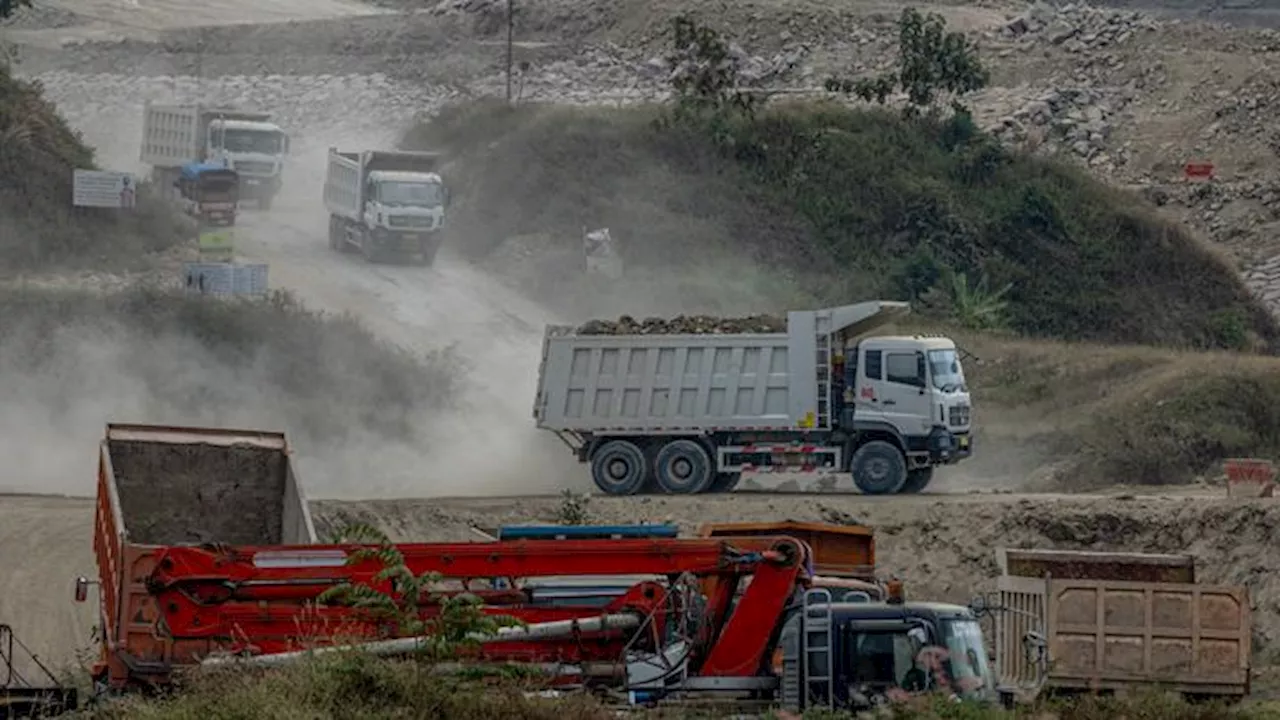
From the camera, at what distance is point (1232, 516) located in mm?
37188

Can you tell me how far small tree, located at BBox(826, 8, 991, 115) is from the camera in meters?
69.4

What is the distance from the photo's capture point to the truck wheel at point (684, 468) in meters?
41.6

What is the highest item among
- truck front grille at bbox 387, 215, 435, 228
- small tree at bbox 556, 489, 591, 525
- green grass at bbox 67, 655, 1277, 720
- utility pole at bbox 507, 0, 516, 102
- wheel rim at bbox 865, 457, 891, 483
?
utility pole at bbox 507, 0, 516, 102

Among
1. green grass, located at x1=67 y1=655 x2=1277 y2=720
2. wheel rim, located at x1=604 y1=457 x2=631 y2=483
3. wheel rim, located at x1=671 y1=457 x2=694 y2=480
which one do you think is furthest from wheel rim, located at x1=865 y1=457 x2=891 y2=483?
green grass, located at x1=67 y1=655 x2=1277 y2=720

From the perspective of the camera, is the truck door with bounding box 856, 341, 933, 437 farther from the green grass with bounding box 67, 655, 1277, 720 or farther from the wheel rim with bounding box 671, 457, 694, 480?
the green grass with bounding box 67, 655, 1277, 720

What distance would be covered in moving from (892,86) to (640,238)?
11467 mm

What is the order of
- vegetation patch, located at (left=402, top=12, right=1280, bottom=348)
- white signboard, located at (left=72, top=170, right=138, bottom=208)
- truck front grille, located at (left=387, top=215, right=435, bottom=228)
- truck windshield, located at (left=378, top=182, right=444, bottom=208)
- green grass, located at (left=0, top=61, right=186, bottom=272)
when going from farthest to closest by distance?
1. vegetation patch, located at (left=402, top=12, right=1280, bottom=348)
2. truck front grille, located at (left=387, top=215, right=435, bottom=228)
3. truck windshield, located at (left=378, top=182, right=444, bottom=208)
4. white signboard, located at (left=72, top=170, right=138, bottom=208)
5. green grass, located at (left=0, top=61, right=186, bottom=272)

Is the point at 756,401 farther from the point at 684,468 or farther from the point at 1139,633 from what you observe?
the point at 1139,633

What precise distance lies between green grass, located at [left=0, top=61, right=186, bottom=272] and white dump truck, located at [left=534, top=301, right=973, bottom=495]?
730 inches

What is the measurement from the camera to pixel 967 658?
21.8 m

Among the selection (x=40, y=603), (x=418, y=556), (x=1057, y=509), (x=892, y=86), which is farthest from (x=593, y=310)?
(x=418, y=556)

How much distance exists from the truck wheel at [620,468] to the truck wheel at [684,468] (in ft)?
1.00

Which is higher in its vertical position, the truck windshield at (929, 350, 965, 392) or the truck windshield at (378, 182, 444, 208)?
the truck windshield at (378, 182, 444, 208)

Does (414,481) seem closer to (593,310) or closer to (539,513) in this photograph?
(539,513)
